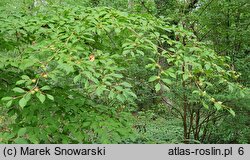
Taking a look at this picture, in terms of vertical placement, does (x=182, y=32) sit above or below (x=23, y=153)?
above

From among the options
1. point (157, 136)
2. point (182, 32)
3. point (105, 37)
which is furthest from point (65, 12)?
point (157, 136)

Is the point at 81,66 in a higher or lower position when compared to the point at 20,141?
higher

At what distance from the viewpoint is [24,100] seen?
59.9 inches

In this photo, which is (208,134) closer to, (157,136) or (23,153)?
(157,136)

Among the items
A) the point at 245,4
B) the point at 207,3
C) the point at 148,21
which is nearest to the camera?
the point at 148,21

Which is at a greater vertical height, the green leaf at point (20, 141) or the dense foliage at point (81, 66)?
the dense foliage at point (81, 66)

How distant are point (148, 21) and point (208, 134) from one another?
12.5 feet

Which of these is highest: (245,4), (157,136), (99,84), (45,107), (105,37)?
(245,4)

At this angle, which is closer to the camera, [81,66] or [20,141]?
[81,66]

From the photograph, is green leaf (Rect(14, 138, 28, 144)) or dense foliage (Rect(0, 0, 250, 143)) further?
green leaf (Rect(14, 138, 28, 144))

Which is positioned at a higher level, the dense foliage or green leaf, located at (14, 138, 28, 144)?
the dense foliage

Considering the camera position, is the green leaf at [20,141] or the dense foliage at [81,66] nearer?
the dense foliage at [81,66]

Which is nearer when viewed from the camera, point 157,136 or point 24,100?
point 24,100

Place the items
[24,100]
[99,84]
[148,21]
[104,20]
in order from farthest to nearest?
[148,21]
[104,20]
[99,84]
[24,100]
